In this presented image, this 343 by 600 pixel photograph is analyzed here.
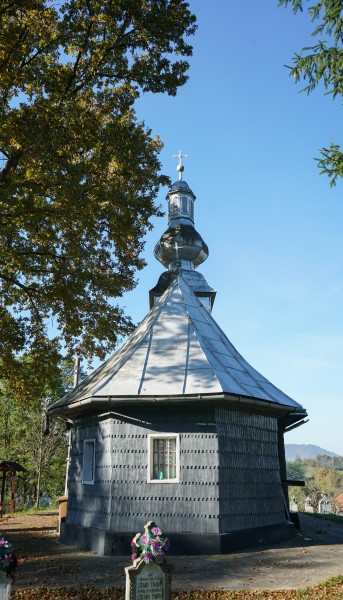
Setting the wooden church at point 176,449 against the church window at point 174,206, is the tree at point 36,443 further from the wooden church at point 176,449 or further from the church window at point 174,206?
the wooden church at point 176,449

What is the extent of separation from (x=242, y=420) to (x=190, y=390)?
77.0 inches

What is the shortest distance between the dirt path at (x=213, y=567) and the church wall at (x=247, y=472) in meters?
0.72

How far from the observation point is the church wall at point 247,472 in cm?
1151

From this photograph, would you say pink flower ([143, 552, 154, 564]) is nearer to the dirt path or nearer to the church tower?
the dirt path

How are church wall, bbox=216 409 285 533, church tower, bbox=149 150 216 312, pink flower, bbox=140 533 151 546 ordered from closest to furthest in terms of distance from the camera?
pink flower, bbox=140 533 151 546, church wall, bbox=216 409 285 533, church tower, bbox=149 150 216 312

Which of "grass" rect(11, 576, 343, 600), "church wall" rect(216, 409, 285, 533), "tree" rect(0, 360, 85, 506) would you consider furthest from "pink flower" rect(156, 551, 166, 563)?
"tree" rect(0, 360, 85, 506)

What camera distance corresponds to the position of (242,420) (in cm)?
1252

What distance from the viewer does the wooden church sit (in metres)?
11.2

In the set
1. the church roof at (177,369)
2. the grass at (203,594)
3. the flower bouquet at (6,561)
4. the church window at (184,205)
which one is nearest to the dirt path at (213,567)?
the grass at (203,594)

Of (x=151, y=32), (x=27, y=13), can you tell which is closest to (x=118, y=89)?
(x=151, y=32)

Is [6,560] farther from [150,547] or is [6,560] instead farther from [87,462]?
[87,462]

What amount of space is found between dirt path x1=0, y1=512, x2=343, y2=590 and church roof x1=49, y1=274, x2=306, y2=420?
10.8ft

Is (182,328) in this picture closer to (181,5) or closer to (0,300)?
(0,300)

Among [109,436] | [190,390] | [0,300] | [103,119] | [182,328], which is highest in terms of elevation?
[103,119]
